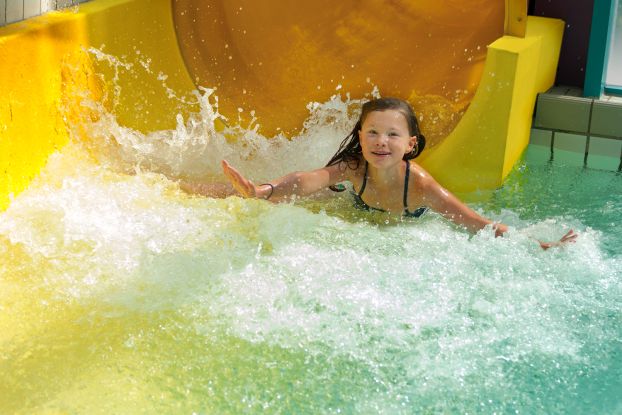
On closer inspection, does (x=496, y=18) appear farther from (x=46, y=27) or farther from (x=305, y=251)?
(x=46, y=27)

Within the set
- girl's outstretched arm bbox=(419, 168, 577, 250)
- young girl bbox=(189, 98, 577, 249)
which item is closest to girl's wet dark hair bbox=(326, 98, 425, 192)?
young girl bbox=(189, 98, 577, 249)

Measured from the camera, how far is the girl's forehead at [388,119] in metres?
2.96

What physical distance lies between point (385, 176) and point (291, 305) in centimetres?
91

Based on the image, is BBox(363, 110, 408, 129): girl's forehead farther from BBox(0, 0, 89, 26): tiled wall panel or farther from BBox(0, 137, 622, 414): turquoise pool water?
BBox(0, 0, 89, 26): tiled wall panel

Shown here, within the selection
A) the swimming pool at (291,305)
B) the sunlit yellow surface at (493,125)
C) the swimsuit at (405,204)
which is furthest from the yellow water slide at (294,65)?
the swimsuit at (405,204)

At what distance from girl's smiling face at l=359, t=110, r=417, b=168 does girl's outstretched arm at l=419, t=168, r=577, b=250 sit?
15cm

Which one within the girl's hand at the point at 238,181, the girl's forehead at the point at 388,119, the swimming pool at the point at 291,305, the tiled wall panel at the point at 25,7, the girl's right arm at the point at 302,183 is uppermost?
the tiled wall panel at the point at 25,7

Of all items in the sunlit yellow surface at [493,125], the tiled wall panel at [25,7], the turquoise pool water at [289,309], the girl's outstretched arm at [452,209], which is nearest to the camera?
the turquoise pool water at [289,309]

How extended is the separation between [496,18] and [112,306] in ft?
6.97

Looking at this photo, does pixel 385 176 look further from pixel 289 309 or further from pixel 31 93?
pixel 31 93

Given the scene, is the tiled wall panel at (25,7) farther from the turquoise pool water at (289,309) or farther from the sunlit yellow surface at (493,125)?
the sunlit yellow surface at (493,125)

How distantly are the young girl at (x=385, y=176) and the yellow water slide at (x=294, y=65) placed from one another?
1.14 ft

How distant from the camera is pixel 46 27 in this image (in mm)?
3131

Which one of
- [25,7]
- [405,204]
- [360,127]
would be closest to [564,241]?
[405,204]
